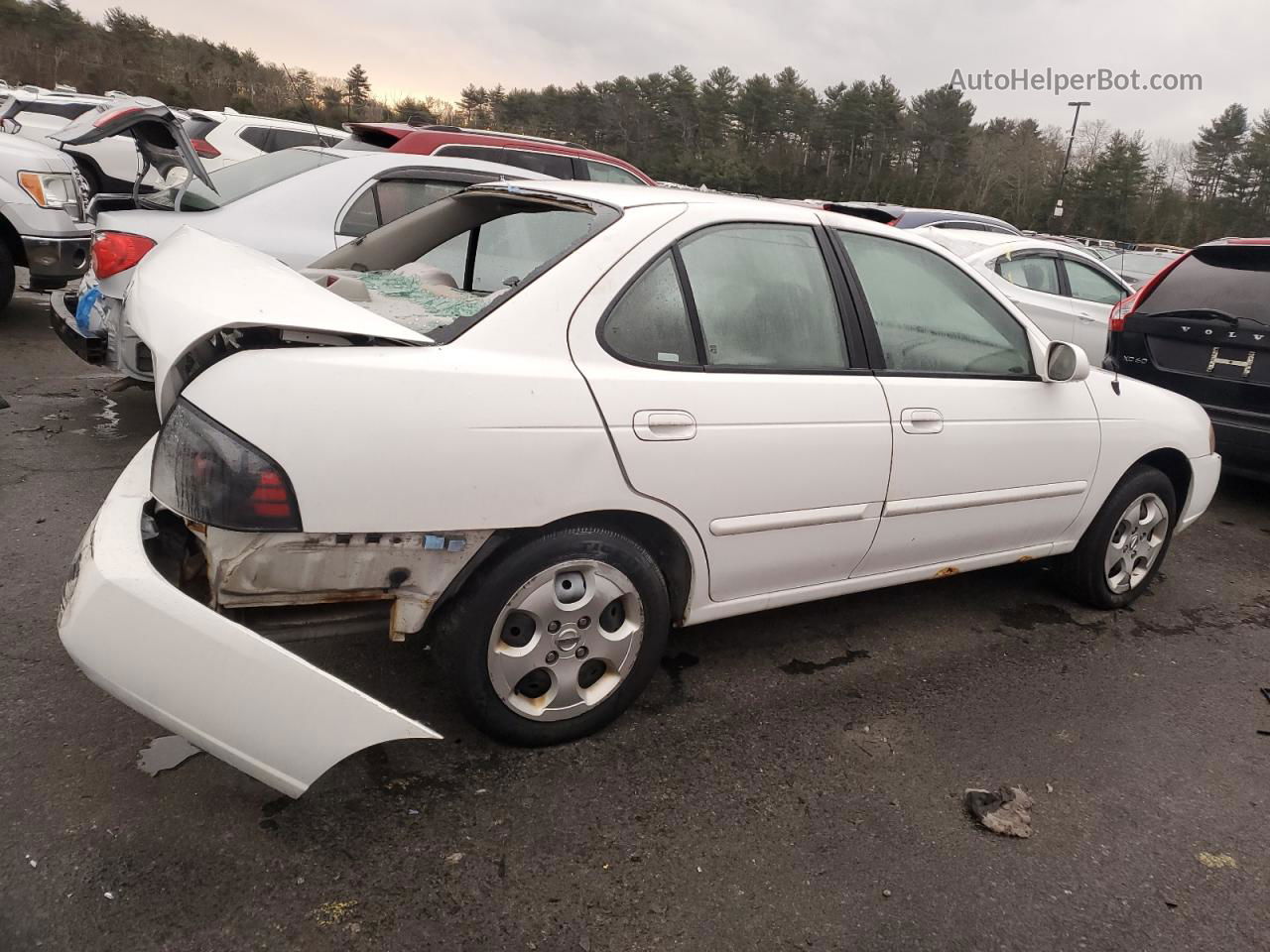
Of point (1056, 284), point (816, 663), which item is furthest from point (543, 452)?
point (1056, 284)

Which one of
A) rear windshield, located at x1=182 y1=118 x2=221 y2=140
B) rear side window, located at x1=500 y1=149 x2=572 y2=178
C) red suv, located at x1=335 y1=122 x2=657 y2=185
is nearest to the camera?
red suv, located at x1=335 y1=122 x2=657 y2=185

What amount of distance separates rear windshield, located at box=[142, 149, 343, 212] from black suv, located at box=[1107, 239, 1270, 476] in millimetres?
5186

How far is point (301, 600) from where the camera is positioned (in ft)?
7.11

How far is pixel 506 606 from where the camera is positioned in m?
2.37

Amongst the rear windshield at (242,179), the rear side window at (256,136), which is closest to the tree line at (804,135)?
the rear side window at (256,136)

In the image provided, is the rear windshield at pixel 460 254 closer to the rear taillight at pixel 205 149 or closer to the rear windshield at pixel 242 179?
the rear windshield at pixel 242 179

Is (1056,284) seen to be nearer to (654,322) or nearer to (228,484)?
(654,322)

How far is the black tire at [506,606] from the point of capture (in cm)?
234

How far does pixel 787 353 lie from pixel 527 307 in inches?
35.4

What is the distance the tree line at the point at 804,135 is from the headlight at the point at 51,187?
33.1 meters

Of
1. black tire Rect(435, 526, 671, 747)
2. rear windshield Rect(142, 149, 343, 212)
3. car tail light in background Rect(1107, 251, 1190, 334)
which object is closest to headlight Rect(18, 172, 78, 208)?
rear windshield Rect(142, 149, 343, 212)

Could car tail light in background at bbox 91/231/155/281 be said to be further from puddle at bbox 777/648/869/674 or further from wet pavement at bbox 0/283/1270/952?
puddle at bbox 777/648/869/674

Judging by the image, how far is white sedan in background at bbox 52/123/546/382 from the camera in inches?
175

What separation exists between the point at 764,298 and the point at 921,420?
2.30ft
